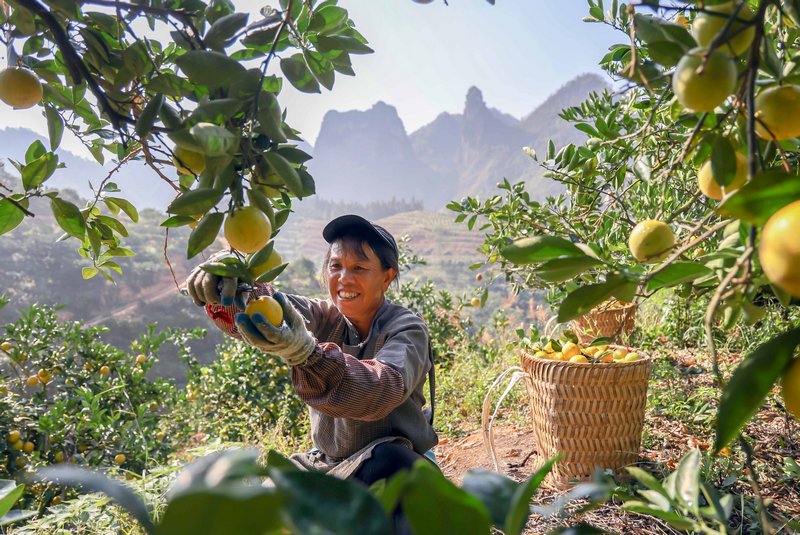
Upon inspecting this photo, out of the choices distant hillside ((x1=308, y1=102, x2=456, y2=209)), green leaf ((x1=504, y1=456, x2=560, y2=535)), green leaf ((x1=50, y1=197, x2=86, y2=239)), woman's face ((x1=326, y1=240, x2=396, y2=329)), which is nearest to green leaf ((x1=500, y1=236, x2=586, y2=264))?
green leaf ((x1=504, y1=456, x2=560, y2=535))

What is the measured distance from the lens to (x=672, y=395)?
2.43m

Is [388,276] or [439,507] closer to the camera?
[439,507]

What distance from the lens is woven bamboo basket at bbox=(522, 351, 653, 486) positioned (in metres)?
1.85

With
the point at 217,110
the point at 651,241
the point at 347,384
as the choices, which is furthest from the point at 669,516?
the point at 347,384

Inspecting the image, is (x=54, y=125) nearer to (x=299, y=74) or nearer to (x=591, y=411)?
(x=299, y=74)

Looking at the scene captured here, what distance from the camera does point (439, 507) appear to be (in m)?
0.24

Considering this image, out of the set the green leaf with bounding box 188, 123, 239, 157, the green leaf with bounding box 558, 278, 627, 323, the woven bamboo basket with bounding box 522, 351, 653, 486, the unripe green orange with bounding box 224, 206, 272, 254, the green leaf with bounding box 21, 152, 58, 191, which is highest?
the green leaf with bounding box 21, 152, 58, 191

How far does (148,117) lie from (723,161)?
2.08 ft

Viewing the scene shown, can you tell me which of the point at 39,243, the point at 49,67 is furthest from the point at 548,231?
the point at 39,243

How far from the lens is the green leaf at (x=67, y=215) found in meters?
0.90

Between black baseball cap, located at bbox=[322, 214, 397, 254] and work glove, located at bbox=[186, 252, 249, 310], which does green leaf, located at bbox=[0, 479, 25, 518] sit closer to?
work glove, located at bbox=[186, 252, 249, 310]

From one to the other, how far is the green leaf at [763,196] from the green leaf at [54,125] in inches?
41.5

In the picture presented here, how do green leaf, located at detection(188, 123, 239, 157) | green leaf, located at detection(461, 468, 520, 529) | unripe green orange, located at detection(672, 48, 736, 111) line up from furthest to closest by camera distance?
green leaf, located at detection(188, 123, 239, 157)
unripe green orange, located at detection(672, 48, 736, 111)
green leaf, located at detection(461, 468, 520, 529)

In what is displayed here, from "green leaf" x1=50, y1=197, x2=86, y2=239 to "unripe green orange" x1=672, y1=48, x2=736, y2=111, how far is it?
37.3 inches
